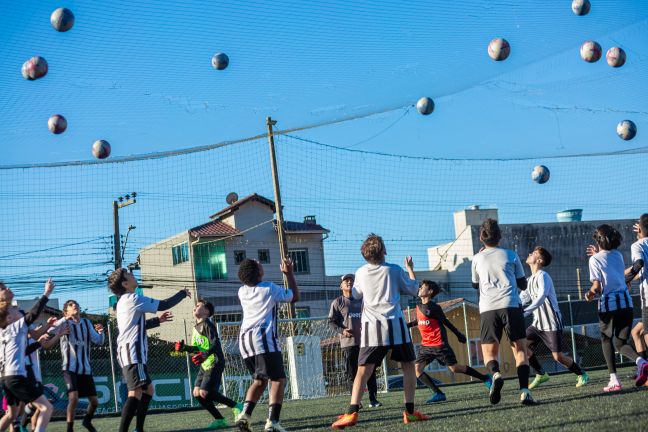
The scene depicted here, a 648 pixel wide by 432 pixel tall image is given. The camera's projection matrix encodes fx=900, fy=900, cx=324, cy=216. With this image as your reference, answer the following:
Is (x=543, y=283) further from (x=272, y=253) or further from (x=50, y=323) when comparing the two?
(x=272, y=253)

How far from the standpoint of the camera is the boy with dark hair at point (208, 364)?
37.1 ft

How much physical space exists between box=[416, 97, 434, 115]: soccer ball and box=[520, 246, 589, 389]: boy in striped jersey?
5.96m

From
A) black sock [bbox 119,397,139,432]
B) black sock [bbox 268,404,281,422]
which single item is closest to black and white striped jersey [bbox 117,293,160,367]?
black sock [bbox 119,397,139,432]

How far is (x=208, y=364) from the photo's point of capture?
451 inches

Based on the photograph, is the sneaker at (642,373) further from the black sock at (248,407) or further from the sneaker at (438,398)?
the black sock at (248,407)

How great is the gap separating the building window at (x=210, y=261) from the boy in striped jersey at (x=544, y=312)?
4151 cm

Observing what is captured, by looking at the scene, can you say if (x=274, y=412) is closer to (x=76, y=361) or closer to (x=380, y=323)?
(x=380, y=323)

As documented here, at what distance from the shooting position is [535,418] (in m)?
7.56

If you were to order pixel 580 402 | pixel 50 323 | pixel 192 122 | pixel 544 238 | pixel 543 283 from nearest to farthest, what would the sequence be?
1. pixel 580 402
2. pixel 50 323
3. pixel 543 283
4. pixel 192 122
5. pixel 544 238

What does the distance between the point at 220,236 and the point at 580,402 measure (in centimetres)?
4543

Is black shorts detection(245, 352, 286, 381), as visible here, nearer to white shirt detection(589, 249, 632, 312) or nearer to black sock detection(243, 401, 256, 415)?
black sock detection(243, 401, 256, 415)

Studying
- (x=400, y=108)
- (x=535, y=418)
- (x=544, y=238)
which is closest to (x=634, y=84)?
(x=400, y=108)

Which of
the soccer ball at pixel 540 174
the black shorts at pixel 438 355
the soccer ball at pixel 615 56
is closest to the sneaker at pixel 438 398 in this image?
the black shorts at pixel 438 355

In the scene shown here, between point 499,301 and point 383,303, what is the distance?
1443 millimetres
